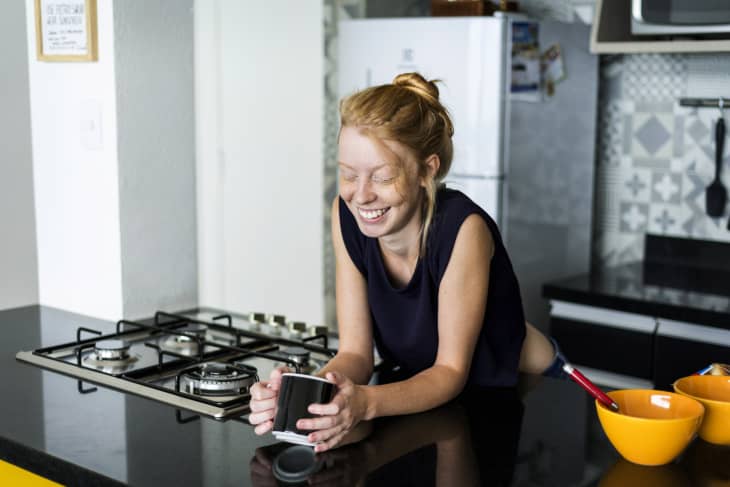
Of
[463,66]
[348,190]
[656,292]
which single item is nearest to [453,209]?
[348,190]

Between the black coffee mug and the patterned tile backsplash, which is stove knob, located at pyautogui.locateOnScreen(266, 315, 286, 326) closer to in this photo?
the black coffee mug

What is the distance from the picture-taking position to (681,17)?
283 centimetres

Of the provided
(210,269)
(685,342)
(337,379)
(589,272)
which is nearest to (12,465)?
(337,379)

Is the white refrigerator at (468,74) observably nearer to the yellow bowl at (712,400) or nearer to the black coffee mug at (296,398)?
the yellow bowl at (712,400)

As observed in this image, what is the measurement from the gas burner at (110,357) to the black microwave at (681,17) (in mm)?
1935

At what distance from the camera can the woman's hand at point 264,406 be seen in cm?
135

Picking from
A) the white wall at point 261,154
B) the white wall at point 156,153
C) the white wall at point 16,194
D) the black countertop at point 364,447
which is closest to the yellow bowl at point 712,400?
the black countertop at point 364,447

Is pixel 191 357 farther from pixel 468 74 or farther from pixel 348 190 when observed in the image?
pixel 468 74

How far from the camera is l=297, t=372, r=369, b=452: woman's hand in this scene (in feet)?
4.26

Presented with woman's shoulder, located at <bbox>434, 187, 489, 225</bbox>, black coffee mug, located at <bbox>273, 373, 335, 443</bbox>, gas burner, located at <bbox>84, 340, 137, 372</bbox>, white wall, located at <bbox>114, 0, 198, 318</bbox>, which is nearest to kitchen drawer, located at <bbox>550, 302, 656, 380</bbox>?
white wall, located at <bbox>114, 0, 198, 318</bbox>

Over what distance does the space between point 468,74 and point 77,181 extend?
1439 millimetres

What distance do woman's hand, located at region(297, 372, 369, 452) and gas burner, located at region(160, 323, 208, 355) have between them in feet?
1.72

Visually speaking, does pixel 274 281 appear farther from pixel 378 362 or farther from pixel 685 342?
pixel 378 362

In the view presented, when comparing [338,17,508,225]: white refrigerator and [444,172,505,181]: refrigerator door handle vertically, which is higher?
[338,17,508,225]: white refrigerator
